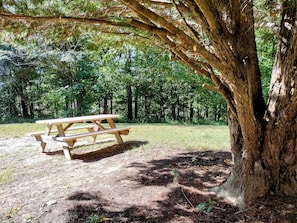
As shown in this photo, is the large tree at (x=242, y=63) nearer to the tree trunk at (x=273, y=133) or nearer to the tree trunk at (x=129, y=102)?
the tree trunk at (x=273, y=133)

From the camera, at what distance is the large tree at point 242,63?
174 centimetres

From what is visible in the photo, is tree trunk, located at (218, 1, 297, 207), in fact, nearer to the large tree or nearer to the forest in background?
the large tree

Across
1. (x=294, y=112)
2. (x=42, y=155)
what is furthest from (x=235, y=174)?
(x=42, y=155)

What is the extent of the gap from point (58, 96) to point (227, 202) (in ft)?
33.2

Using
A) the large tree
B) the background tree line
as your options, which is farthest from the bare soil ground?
the background tree line

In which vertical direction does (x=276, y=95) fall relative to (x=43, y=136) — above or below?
above

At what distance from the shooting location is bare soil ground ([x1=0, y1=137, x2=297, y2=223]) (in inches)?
84.8

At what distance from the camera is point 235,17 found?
2037mm

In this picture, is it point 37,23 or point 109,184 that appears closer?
point 37,23

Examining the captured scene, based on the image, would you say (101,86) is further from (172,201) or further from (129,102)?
(172,201)

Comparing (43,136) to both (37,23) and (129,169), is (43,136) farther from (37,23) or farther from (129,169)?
(37,23)

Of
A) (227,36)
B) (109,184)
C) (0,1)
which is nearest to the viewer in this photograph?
(227,36)

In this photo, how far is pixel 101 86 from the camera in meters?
11.7

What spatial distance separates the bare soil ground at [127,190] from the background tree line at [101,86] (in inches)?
264
